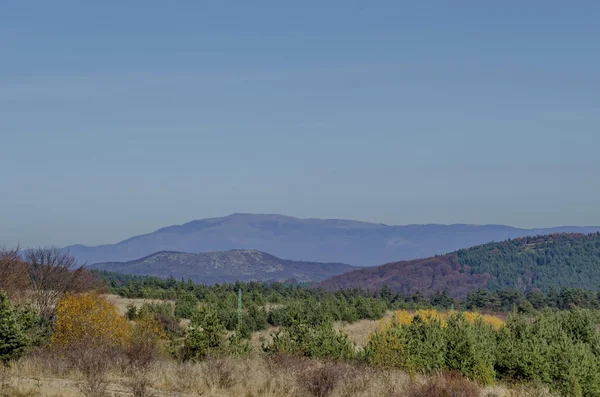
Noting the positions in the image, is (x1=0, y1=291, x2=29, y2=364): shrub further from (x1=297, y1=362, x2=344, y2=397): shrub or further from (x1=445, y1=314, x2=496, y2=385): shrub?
(x1=445, y1=314, x2=496, y2=385): shrub

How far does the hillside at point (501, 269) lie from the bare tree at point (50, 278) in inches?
4152

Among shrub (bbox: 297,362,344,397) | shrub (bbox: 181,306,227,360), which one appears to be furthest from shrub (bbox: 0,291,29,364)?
shrub (bbox: 297,362,344,397)

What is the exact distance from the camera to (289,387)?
18906 mm

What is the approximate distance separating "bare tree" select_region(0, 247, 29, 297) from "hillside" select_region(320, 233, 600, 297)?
105m

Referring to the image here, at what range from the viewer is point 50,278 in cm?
4797

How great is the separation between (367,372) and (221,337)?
8675 millimetres

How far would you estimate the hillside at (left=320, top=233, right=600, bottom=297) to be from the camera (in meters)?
155

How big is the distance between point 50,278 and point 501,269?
136 meters

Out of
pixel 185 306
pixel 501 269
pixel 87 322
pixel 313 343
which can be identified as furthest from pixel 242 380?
pixel 501 269

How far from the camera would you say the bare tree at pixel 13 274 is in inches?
1780

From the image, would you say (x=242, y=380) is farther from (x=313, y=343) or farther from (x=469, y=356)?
(x=469, y=356)

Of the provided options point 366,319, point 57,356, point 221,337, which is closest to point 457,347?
point 221,337

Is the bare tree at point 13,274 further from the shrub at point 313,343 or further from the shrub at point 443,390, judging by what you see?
the shrub at point 443,390

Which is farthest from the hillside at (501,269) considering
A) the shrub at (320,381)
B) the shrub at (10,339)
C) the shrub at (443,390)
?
the shrub at (320,381)
